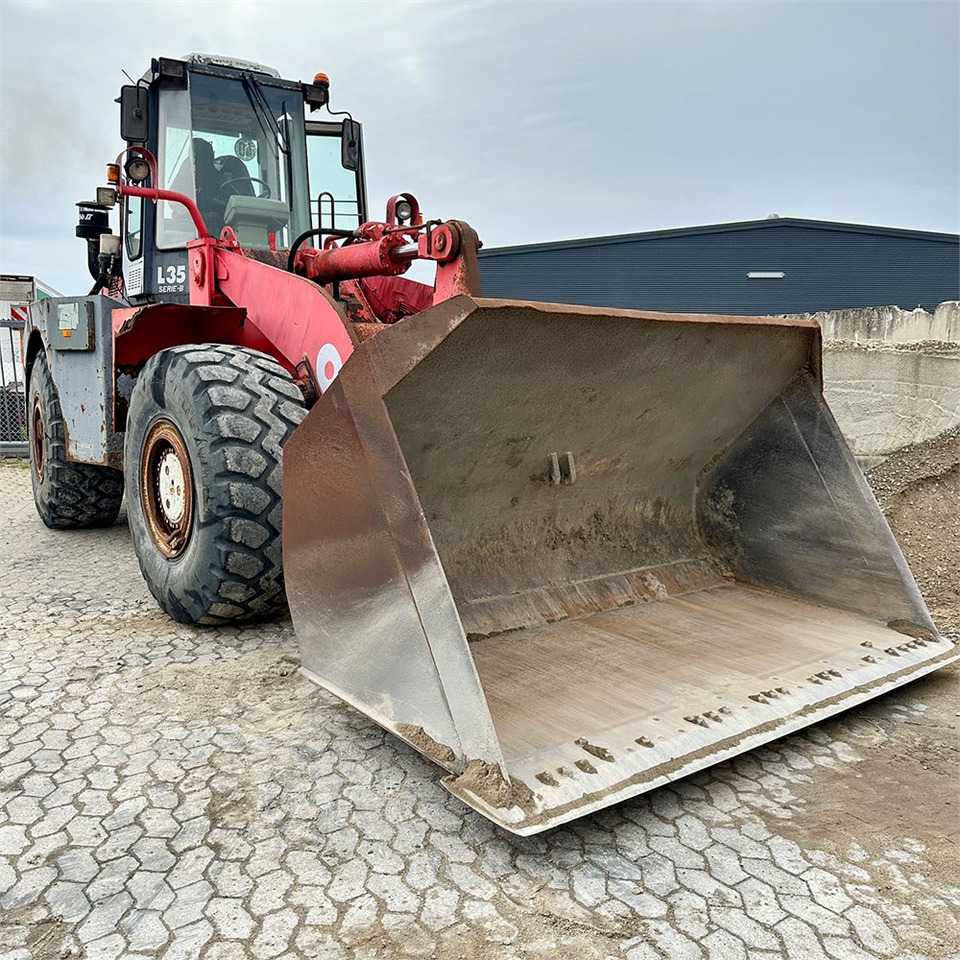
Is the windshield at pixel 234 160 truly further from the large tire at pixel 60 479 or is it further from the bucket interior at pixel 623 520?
the bucket interior at pixel 623 520

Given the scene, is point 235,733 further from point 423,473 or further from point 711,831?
point 711,831

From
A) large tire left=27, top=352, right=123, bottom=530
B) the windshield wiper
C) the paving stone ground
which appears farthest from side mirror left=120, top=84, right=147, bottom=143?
the paving stone ground

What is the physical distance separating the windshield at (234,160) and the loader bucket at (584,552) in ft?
8.02

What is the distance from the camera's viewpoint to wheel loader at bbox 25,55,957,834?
241 cm

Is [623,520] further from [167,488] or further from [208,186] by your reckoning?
[208,186]

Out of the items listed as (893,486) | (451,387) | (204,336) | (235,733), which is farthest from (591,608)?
(893,486)

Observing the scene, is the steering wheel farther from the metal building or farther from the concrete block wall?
the metal building

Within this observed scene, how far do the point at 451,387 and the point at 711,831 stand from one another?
1.47 metres

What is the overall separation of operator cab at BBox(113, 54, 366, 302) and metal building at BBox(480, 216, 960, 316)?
38.8ft

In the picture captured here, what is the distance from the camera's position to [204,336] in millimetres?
4449

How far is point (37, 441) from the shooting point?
22.1 feet

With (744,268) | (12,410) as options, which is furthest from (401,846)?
(744,268)

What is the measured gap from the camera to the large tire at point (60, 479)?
5938 mm

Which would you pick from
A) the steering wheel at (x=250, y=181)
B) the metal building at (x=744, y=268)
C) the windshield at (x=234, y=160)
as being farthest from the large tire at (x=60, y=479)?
the metal building at (x=744, y=268)
